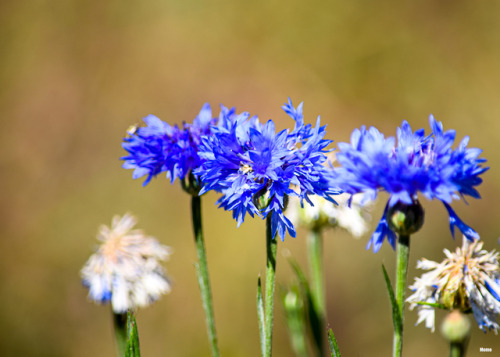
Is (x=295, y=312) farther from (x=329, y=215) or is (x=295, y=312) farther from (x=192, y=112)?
(x=192, y=112)

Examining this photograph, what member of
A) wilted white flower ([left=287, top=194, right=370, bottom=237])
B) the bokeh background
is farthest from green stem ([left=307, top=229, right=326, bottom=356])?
the bokeh background

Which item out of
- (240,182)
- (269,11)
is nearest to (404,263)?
(240,182)

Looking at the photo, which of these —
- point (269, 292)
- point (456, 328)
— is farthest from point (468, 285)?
point (269, 292)

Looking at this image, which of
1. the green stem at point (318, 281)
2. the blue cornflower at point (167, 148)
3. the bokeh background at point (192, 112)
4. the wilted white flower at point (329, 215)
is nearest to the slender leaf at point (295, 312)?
the green stem at point (318, 281)

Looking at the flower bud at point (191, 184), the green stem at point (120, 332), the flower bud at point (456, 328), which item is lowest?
the flower bud at point (456, 328)

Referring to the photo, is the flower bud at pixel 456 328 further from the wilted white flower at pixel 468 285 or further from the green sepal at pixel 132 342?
the green sepal at pixel 132 342

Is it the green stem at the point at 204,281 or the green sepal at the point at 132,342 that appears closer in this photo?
the green sepal at the point at 132,342
